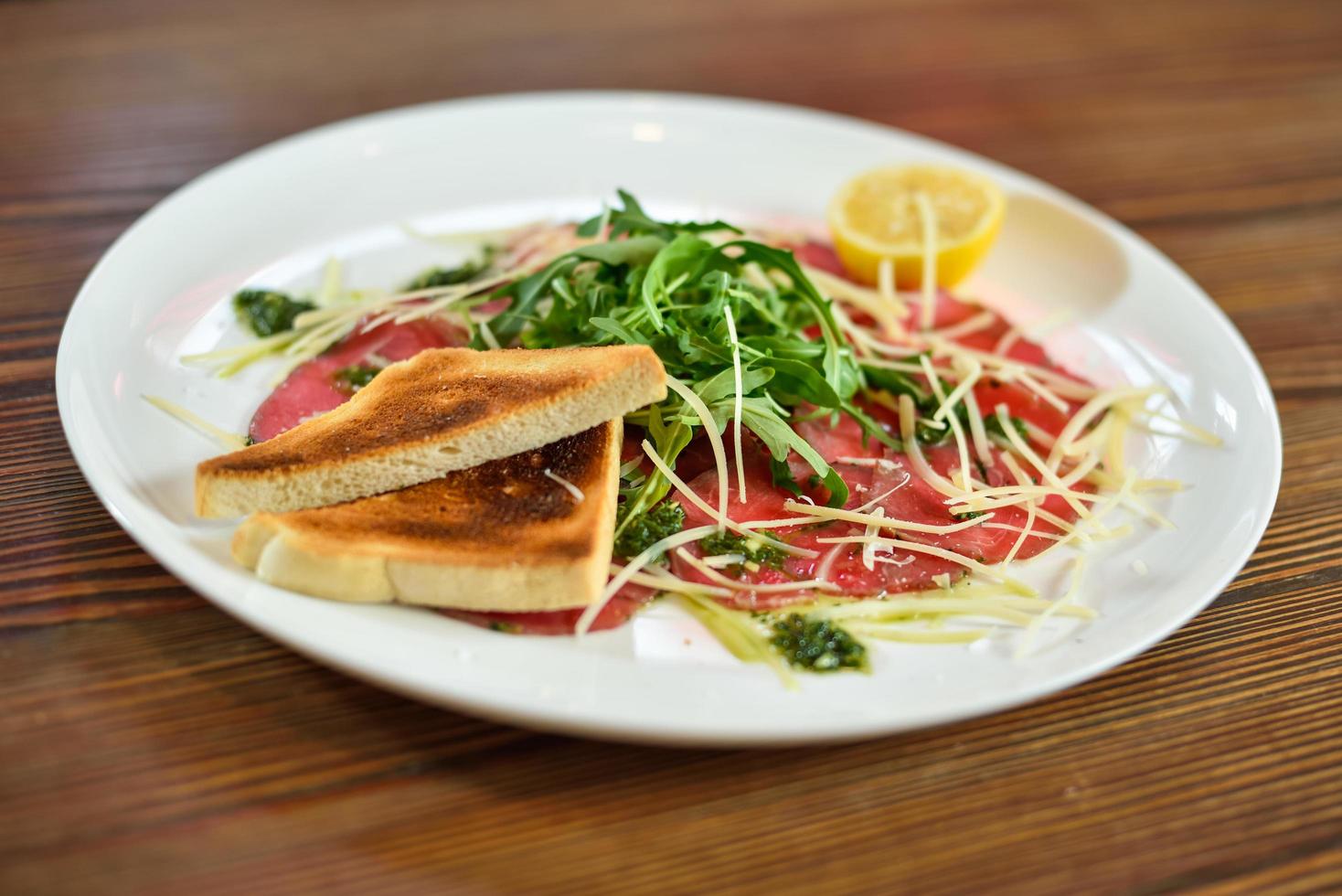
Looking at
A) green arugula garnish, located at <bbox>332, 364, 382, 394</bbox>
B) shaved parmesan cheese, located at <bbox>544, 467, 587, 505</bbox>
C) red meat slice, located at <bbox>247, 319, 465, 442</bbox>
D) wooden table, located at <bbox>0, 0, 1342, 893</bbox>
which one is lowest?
wooden table, located at <bbox>0, 0, 1342, 893</bbox>

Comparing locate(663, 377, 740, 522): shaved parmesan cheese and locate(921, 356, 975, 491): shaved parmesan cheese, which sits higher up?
locate(663, 377, 740, 522): shaved parmesan cheese

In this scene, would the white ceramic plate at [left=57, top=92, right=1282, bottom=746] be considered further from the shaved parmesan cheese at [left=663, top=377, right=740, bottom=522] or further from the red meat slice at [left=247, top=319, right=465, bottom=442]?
the shaved parmesan cheese at [left=663, top=377, right=740, bottom=522]

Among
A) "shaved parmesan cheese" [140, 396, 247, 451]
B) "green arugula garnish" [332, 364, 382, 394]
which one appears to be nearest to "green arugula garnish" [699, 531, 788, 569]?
Answer: "green arugula garnish" [332, 364, 382, 394]

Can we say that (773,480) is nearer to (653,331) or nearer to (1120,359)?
(653,331)

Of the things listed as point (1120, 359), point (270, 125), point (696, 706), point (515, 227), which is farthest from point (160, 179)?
point (1120, 359)

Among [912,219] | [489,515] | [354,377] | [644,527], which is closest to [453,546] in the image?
[489,515]

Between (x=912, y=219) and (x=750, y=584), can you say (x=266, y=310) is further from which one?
(x=912, y=219)

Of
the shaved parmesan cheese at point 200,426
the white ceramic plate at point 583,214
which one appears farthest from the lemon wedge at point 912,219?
the shaved parmesan cheese at point 200,426
